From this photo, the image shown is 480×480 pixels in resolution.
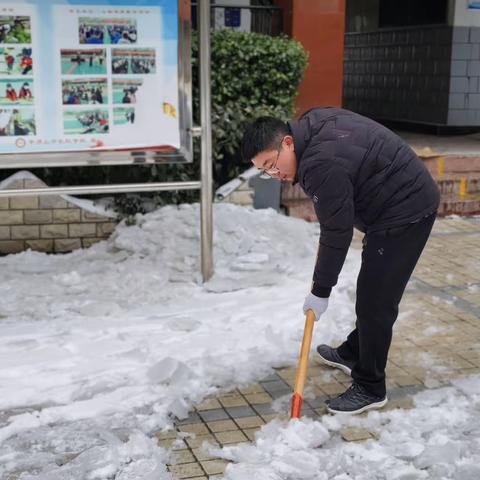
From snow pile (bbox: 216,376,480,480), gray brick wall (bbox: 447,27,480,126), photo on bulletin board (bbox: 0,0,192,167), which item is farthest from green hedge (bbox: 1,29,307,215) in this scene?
gray brick wall (bbox: 447,27,480,126)

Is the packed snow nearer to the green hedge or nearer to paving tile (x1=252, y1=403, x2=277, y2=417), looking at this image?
paving tile (x1=252, y1=403, x2=277, y2=417)

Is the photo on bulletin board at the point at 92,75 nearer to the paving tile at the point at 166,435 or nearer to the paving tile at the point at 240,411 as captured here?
the paving tile at the point at 240,411

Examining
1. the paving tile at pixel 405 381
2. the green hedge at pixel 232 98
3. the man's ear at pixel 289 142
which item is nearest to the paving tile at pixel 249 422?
the paving tile at pixel 405 381

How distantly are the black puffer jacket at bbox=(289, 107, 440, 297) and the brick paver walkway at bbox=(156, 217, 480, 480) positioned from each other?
72 centimetres

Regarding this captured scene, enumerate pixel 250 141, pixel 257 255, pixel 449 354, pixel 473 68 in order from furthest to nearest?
pixel 473 68 < pixel 257 255 < pixel 449 354 < pixel 250 141

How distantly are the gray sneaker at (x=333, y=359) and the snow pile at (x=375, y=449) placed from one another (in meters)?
0.51

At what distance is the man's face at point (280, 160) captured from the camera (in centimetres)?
345

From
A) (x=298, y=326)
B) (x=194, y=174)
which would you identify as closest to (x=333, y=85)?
(x=194, y=174)

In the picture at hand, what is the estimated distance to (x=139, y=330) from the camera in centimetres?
487

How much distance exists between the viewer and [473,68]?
11.2 metres

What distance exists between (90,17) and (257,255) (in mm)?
2250

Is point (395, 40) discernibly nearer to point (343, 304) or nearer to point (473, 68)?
point (473, 68)

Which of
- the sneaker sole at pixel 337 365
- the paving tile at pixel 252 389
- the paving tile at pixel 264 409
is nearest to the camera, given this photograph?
the paving tile at pixel 264 409

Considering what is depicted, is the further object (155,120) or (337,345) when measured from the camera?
(155,120)
